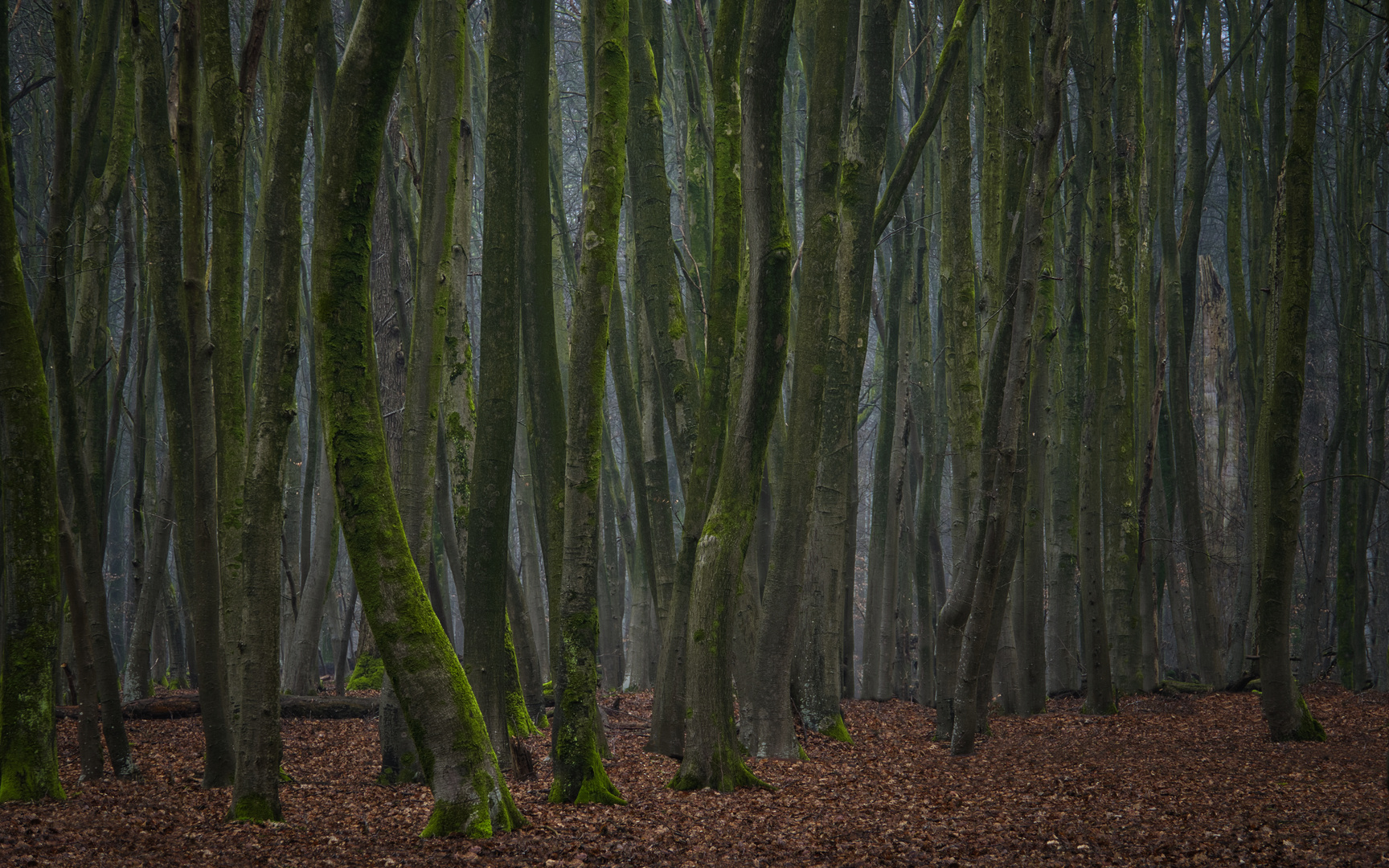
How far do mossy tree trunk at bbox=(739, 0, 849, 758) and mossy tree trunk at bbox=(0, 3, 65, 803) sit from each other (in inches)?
173

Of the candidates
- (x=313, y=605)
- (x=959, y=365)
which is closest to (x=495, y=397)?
(x=959, y=365)

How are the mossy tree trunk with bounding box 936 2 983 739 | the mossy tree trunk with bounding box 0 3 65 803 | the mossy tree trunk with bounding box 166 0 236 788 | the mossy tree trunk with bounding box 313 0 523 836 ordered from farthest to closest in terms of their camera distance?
the mossy tree trunk with bounding box 936 2 983 739 < the mossy tree trunk with bounding box 166 0 236 788 < the mossy tree trunk with bounding box 0 3 65 803 < the mossy tree trunk with bounding box 313 0 523 836

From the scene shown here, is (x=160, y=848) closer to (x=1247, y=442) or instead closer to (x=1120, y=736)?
(x=1120, y=736)

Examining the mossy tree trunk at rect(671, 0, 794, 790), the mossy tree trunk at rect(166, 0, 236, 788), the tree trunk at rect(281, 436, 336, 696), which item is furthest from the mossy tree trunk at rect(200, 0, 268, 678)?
the tree trunk at rect(281, 436, 336, 696)

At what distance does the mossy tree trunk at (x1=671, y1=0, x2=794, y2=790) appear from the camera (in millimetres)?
5688

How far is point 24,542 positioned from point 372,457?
242cm

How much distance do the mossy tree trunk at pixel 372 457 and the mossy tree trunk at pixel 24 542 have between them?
6.87ft

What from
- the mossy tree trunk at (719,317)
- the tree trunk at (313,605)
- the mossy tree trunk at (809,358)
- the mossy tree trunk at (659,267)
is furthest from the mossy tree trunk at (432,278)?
the tree trunk at (313,605)

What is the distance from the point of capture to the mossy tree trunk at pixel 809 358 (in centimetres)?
656

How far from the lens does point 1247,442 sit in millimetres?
12133

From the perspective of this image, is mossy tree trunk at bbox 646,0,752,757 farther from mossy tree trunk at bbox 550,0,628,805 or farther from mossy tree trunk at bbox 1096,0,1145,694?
mossy tree trunk at bbox 1096,0,1145,694

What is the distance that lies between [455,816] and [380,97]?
322 cm

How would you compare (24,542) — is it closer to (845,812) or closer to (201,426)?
(201,426)

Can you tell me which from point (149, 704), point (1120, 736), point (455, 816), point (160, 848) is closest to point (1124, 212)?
point (1120, 736)
